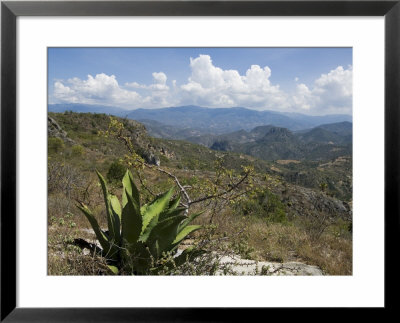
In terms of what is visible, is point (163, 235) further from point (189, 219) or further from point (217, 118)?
point (217, 118)

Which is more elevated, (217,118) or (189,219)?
(217,118)

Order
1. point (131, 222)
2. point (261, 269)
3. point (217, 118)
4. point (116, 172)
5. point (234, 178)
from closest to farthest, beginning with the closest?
point (131, 222) → point (261, 269) → point (234, 178) → point (116, 172) → point (217, 118)

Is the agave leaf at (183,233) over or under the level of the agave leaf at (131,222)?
under

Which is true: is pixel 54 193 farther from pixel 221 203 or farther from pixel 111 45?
pixel 111 45

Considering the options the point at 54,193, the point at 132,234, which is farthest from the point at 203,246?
the point at 54,193

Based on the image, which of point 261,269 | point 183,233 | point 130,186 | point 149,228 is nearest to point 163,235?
point 149,228

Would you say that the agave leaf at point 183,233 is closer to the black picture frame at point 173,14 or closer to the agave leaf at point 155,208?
the agave leaf at point 155,208

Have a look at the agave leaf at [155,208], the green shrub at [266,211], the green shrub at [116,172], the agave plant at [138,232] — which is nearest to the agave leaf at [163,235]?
the agave plant at [138,232]
